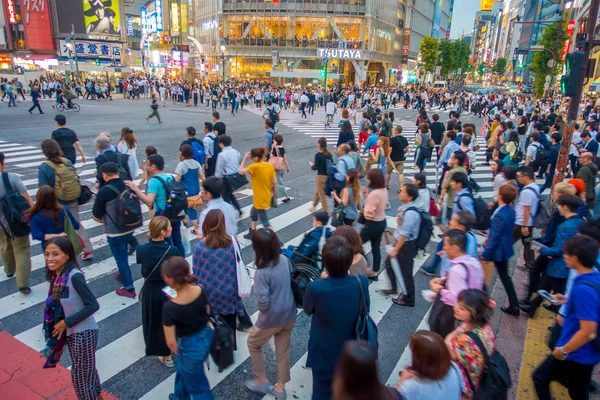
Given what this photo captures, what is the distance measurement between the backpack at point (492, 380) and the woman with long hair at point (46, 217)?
15.3ft

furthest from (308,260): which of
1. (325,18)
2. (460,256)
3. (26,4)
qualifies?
(26,4)

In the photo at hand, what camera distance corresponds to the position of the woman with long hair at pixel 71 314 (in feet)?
11.1

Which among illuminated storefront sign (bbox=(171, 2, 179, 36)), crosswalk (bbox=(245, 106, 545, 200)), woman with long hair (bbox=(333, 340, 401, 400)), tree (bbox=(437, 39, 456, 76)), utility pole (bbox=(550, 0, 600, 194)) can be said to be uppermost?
illuminated storefront sign (bbox=(171, 2, 179, 36))

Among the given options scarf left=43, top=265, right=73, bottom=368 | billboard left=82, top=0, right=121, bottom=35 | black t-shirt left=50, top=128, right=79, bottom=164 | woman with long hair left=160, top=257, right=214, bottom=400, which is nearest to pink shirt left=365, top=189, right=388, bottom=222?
woman with long hair left=160, top=257, right=214, bottom=400

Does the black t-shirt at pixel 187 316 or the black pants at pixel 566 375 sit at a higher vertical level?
the black t-shirt at pixel 187 316

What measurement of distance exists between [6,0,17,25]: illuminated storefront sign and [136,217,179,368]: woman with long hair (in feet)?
236

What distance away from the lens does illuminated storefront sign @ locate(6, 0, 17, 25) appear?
57.2 m

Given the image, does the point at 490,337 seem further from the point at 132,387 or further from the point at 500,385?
the point at 132,387

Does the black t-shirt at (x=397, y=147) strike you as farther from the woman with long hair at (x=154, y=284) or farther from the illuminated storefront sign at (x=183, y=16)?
the illuminated storefront sign at (x=183, y=16)

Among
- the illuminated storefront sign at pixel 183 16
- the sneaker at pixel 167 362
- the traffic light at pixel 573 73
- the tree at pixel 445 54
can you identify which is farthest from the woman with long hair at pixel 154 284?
the illuminated storefront sign at pixel 183 16

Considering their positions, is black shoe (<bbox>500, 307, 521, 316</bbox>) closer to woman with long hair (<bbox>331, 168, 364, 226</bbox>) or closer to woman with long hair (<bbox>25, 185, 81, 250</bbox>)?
woman with long hair (<bbox>331, 168, 364, 226</bbox>)

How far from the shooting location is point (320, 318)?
10.5 ft

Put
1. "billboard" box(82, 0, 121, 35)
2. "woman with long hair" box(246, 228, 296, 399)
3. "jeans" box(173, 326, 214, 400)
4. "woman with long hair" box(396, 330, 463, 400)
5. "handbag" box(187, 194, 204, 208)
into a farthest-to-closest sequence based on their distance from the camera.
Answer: "billboard" box(82, 0, 121, 35) → "handbag" box(187, 194, 204, 208) → "woman with long hair" box(246, 228, 296, 399) → "jeans" box(173, 326, 214, 400) → "woman with long hair" box(396, 330, 463, 400)

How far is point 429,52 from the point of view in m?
72.3
